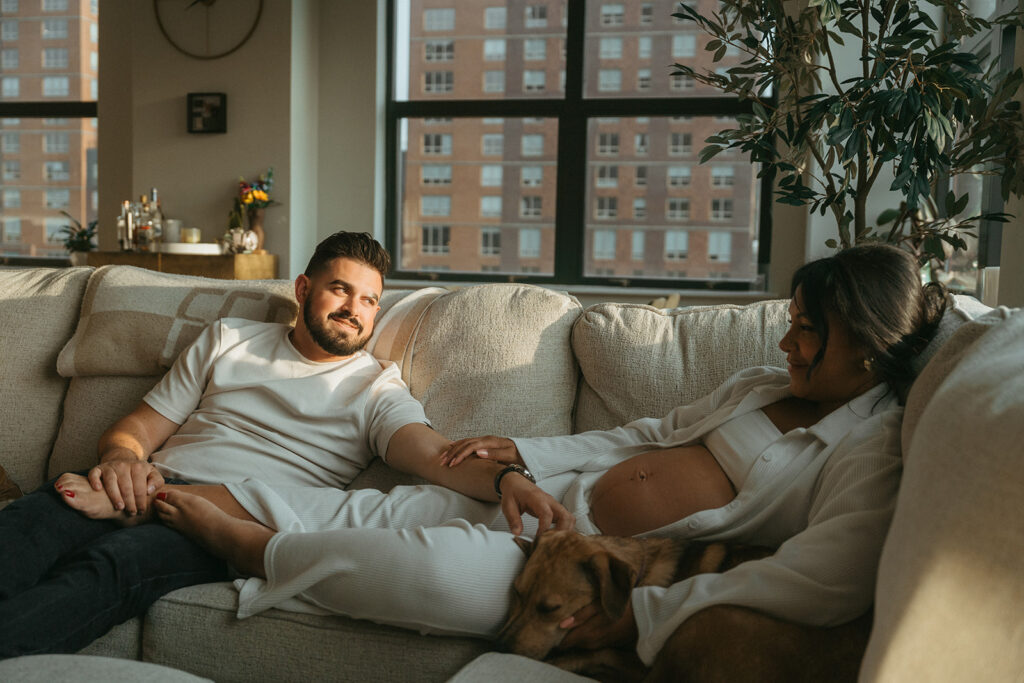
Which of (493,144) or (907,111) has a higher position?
(493,144)

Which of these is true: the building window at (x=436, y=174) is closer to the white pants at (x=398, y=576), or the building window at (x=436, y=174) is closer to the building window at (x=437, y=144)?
the building window at (x=437, y=144)

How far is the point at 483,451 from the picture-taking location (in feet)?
5.72

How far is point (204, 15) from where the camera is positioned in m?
5.02

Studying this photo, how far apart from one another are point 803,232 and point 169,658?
4127 mm

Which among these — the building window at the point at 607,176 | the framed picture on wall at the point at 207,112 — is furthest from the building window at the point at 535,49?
the framed picture on wall at the point at 207,112

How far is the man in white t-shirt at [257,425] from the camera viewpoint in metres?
1.55

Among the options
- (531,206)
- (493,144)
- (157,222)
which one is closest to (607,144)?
(531,206)

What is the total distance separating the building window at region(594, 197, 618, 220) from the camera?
5191 mm

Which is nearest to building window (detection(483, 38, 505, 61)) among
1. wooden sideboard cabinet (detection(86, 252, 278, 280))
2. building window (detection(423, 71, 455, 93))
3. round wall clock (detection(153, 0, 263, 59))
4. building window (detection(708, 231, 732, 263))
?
building window (detection(423, 71, 455, 93))

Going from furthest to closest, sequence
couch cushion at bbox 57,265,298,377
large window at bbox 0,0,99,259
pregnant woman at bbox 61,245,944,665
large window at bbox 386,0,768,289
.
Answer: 1. large window at bbox 0,0,99,259
2. large window at bbox 386,0,768,289
3. couch cushion at bbox 57,265,298,377
4. pregnant woman at bbox 61,245,944,665

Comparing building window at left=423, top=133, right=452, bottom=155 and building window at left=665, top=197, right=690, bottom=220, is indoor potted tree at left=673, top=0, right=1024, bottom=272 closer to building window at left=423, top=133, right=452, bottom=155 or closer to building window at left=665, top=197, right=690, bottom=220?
building window at left=665, top=197, right=690, bottom=220

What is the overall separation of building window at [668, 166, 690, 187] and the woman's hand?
3.66 metres

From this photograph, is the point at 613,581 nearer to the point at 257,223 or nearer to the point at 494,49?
the point at 257,223

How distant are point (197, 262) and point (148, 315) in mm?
2646
